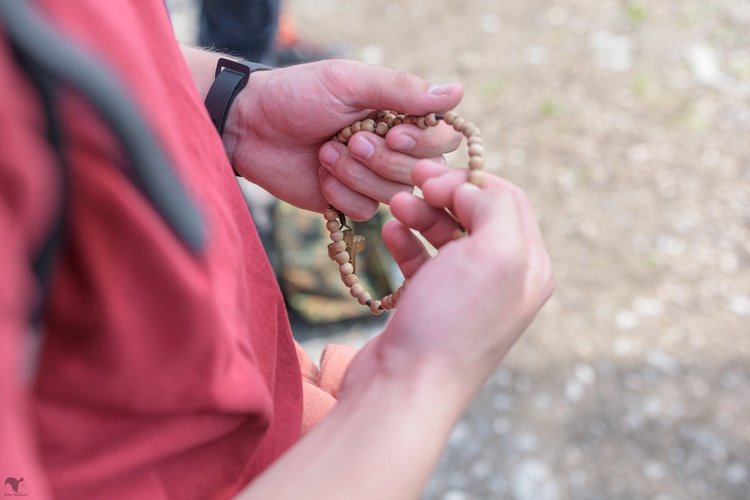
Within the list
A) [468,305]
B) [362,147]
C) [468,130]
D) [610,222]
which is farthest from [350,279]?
[610,222]

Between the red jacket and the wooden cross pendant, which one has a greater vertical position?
the red jacket

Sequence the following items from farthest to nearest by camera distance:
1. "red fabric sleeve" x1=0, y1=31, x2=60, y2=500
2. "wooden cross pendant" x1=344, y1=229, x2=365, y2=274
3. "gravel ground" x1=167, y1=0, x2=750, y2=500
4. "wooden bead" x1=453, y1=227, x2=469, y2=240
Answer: "gravel ground" x1=167, y1=0, x2=750, y2=500
"wooden cross pendant" x1=344, y1=229, x2=365, y2=274
"wooden bead" x1=453, y1=227, x2=469, y2=240
"red fabric sleeve" x1=0, y1=31, x2=60, y2=500

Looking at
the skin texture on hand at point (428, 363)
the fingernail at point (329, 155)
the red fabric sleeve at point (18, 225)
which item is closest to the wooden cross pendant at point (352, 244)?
the fingernail at point (329, 155)

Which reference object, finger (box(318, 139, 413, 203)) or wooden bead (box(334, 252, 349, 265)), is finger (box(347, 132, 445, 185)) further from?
wooden bead (box(334, 252, 349, 265))

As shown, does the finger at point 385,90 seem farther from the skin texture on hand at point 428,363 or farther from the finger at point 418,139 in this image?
the skin texture on hand at point 428,363

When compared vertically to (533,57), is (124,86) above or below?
above

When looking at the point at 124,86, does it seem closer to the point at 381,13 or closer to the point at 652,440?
the point at 652,440

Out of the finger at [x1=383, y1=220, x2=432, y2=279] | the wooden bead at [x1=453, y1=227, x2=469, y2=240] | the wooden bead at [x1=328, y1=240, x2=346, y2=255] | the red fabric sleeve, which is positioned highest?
the red fabric sleeve

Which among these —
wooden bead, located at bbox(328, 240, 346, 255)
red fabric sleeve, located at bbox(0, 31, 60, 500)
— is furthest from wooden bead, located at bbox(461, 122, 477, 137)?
red fabric sleeve, located at bbox(0, 31, 60, 500)

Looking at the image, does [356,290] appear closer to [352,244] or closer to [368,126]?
[352,244]

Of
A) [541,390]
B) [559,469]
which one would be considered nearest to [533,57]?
[541,390]
